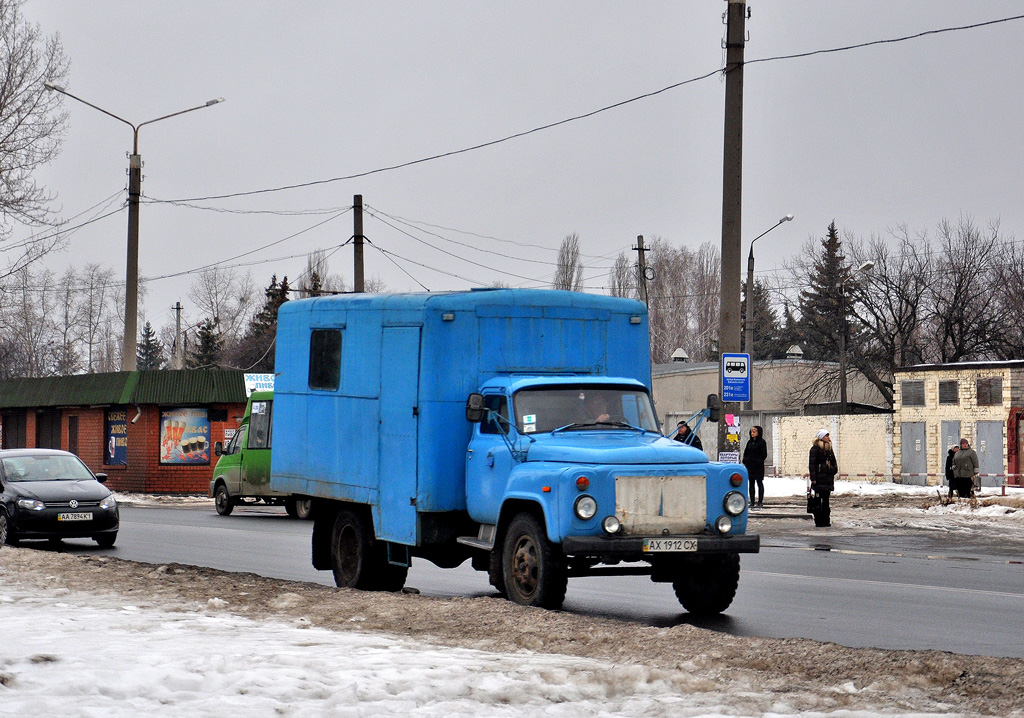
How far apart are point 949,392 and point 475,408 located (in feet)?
110

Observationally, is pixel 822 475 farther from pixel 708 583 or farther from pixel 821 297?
pixel 821 297

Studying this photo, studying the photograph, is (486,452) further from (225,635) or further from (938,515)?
(938,515)

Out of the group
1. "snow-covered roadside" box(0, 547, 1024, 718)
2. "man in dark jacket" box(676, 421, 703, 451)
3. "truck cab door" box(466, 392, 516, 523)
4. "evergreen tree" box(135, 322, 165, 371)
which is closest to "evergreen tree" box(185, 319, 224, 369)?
"evergreen tree" box(135, 322, 165, 371)

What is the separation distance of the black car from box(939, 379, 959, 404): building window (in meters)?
29.1

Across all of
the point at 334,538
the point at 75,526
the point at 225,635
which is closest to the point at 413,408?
the point at 334,538

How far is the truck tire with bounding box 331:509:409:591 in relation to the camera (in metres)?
13.9

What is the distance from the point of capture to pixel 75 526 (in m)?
20.3

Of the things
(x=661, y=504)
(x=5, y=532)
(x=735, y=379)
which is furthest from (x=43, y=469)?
(x=661, y=504)

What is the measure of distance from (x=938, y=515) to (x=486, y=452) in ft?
60.5

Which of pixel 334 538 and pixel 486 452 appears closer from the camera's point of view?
pixel 486 452

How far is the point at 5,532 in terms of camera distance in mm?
20250

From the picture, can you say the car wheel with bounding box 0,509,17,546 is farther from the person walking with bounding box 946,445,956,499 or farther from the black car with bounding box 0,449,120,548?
the person walking with bounding box 946,445,956,499

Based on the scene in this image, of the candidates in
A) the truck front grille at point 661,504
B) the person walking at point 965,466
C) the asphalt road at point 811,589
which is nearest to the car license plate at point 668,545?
the truck front grille at point 661,504

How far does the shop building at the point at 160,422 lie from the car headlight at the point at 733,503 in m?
33.6
